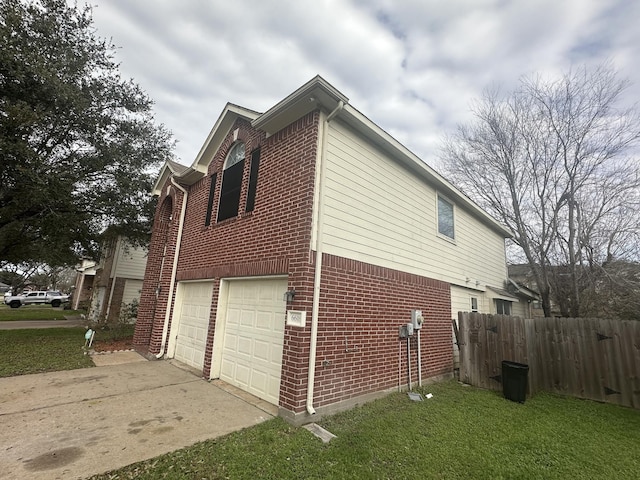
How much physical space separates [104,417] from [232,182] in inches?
211

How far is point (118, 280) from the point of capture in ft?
58.1

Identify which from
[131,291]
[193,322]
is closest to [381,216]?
[193,322]

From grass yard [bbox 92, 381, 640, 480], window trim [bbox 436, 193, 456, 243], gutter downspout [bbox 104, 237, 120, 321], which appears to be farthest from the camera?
gutter downspout [bbox 104, 237, 120, 321]

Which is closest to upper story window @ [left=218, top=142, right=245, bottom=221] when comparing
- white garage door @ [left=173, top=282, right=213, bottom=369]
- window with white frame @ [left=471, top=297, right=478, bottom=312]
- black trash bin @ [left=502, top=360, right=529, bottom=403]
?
white garage door @ [left=173, top=282, right=213, bottom=369]

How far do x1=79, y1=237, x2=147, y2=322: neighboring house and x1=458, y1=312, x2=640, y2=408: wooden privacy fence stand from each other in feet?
56.3

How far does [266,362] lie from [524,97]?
15.3 meters

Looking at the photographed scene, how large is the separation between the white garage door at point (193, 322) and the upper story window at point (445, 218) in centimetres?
706

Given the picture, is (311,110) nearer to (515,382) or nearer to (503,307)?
(515,382)

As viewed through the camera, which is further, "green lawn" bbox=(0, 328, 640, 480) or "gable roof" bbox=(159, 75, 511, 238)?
"gable roof" bbox=(159, 75, 511, 238)

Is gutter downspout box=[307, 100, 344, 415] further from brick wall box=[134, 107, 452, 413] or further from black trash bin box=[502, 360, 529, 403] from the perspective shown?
black trash bin box=[502, 360, 529, 403]

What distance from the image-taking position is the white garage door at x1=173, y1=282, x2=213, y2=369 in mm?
7566

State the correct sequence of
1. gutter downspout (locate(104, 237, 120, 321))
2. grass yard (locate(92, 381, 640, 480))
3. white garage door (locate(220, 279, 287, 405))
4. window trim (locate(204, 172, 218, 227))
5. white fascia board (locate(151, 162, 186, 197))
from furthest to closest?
gutter downspout (locate(104, 237, 120, 321))
white fascia board (locate(151, 162, 186, 197))
window trim (locate(204, 172, 218, 227))
white garage door (locate(220, 279, 287, 405))
grass yard (locate(92, 381, 640, 480))

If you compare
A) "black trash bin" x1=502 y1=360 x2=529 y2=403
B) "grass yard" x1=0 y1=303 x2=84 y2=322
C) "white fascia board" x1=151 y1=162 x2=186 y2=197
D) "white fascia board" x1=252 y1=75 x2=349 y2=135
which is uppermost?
"white fascia board" x1=151 y1=162 x2=186 y2=197

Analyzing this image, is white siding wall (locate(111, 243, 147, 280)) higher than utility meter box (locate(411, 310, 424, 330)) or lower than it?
higher
